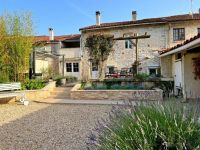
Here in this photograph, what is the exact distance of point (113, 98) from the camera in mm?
14180

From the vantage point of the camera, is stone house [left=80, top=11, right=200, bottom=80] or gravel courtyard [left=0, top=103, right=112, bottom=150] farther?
stone house [left=80, top=11, right=200, bottom=80]

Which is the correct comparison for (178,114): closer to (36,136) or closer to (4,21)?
(36,136)

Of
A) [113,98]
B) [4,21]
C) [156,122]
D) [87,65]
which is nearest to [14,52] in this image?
[4,21]

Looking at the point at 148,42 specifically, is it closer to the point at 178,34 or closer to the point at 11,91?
the point at 178,34

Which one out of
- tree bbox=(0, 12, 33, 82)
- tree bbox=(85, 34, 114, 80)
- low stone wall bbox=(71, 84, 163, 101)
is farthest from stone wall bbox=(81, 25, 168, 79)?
low stone wall bbox=(71, 84, 163, 101)

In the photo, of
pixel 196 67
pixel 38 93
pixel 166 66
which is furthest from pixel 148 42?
pixel 38 93

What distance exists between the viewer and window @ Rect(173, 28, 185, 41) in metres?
26.3

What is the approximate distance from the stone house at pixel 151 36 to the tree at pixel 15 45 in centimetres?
937

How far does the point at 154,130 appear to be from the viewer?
3203mm

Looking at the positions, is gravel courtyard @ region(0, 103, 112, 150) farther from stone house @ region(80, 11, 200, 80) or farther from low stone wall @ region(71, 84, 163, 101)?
stone house @ region(80, 11, 200, 80)

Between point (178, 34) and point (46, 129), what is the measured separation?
21.4m

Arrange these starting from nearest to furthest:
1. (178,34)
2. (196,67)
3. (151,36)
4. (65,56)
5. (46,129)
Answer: (46,129) < (196,67) < (178,34) < (151,36) < (65,56)

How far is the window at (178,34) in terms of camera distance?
26316mm

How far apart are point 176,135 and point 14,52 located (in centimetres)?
1516
